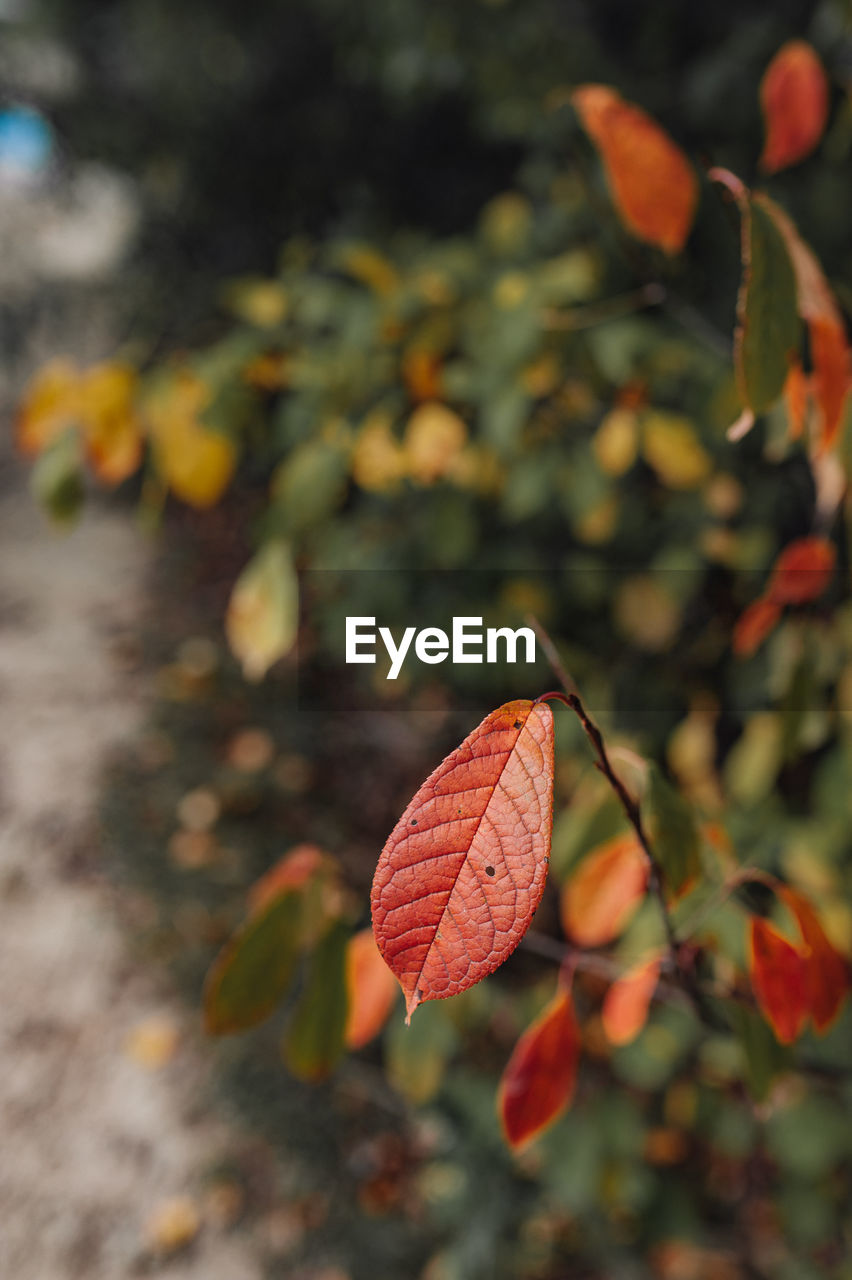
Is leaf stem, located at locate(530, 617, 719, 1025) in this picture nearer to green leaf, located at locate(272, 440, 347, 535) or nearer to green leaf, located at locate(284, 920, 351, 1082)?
green leaf, located at locate(284, 920, 351, 1082)

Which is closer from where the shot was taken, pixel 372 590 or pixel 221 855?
pixel 372 590

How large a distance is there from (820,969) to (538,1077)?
212 millimetres

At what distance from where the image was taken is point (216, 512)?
407cm

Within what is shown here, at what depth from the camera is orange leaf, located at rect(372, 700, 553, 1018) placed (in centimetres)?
34

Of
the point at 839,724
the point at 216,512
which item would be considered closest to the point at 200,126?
the point at 216,512

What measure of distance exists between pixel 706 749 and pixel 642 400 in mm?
618

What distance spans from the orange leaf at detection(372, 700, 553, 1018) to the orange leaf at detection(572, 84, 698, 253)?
505 mm

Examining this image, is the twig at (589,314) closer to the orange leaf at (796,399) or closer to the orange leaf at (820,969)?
the orange leaf at (796,399)

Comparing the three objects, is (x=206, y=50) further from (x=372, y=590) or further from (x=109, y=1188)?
(x=109, y=1188)

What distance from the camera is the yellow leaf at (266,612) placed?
92 centimetres

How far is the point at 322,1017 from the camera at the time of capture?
606 mm

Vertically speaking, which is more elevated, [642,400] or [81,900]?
[642,400]

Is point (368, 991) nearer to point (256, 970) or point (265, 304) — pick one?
point (256, 970)

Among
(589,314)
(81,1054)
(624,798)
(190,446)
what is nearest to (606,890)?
(624,798)
